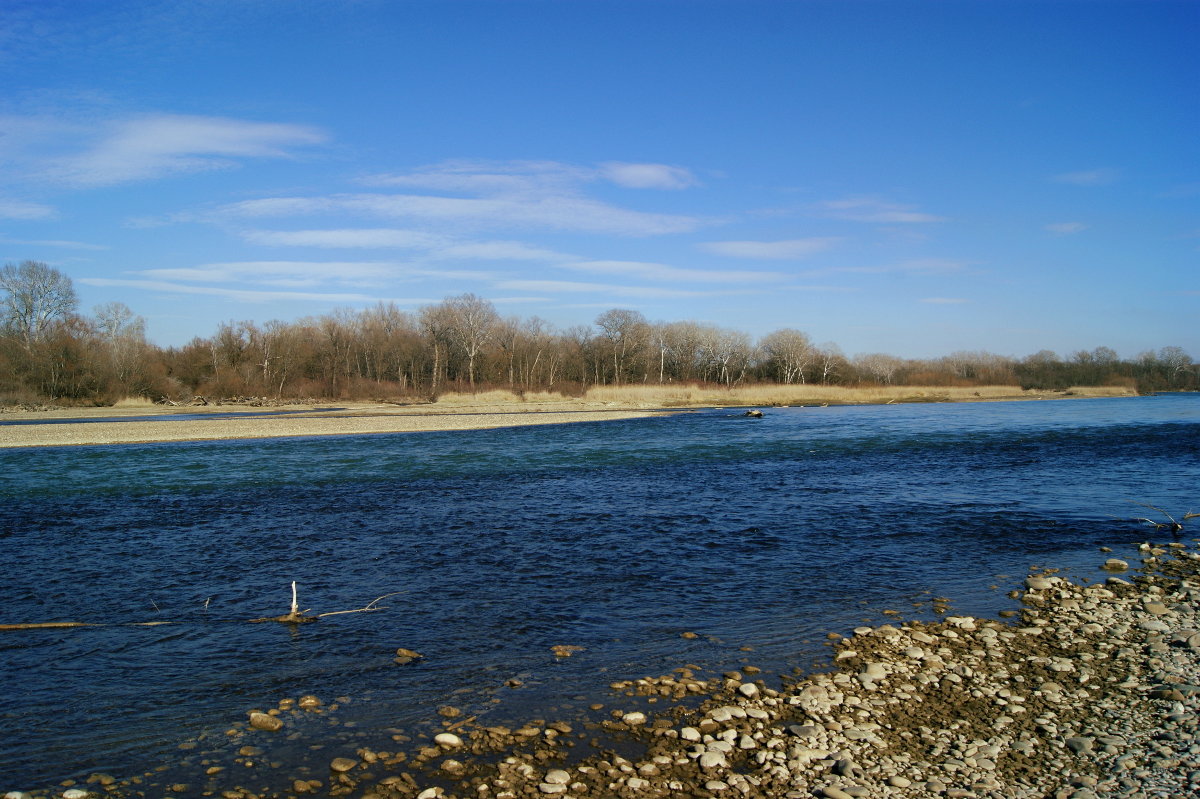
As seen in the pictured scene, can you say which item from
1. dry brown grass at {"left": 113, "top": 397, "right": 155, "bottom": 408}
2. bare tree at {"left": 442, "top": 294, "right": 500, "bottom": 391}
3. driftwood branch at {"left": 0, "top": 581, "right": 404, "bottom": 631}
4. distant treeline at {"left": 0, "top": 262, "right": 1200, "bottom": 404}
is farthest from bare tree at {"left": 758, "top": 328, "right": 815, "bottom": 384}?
driftwood branch at {"left": 0, "top": 581, "right": 404, "bottom": 631}

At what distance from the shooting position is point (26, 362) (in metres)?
59.5

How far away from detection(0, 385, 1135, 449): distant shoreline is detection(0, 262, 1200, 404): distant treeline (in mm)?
4869

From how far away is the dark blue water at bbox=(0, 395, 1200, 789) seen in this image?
7.05 meters

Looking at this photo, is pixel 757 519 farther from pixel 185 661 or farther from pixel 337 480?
pixel 337 480

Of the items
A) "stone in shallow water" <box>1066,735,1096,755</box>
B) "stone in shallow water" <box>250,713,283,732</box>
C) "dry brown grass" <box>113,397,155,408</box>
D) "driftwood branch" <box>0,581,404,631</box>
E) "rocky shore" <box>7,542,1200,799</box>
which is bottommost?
"driftwood branch" <box>0,581,404,631</box>

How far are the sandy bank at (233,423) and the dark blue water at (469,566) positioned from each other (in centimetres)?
1102

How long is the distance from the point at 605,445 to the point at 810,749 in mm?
28365

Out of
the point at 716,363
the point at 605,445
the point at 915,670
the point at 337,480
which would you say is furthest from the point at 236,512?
the point at 716,363

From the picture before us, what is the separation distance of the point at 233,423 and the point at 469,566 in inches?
1581

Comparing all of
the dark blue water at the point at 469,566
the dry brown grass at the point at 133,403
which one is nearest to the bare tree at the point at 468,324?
the dry brown grass at the point at 133,403

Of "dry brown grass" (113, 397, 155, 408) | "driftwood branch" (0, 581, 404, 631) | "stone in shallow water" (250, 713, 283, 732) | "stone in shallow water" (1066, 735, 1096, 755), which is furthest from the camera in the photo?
"dry brown grass" (113, 397, 155, 408)

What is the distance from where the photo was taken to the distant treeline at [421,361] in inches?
2516

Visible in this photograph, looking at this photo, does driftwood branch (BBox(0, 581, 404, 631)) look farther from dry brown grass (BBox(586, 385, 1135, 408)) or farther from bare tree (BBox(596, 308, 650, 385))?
bare tree (BBox(596, 308, 650, 385))

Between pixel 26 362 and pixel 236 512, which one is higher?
pixel 26 362
